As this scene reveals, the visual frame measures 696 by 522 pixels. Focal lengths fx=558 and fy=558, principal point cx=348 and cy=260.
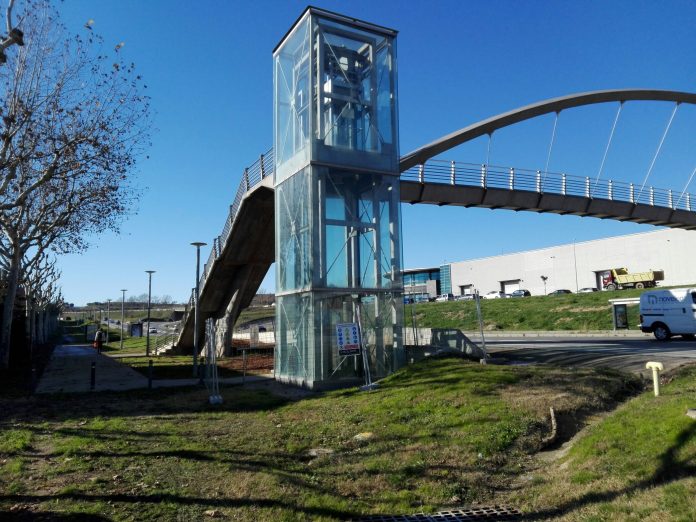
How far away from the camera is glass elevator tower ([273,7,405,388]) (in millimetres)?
16812

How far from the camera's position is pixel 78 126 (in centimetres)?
1955

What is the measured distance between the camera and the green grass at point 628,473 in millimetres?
5074

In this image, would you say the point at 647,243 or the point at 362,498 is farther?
the point at 647,243

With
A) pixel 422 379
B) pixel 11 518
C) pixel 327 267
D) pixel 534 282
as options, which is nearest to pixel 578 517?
pixel 11 518

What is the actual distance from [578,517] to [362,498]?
7.63 ft

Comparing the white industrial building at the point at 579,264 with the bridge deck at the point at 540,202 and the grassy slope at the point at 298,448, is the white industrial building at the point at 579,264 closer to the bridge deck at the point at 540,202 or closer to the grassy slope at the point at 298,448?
the bridge deck at the point at 540,202

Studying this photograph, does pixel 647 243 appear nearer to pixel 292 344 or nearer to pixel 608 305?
pixel 608 305

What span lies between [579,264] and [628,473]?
7771 centimetres

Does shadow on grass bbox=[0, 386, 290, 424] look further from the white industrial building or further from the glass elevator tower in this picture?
the white industrial building

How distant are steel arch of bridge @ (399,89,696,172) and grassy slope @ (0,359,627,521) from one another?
1078 centimetres

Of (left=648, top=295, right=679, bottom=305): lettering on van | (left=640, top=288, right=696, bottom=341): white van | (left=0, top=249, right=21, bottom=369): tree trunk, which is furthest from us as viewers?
(left=648, top=295, right=679, bottom=305): lettering on van

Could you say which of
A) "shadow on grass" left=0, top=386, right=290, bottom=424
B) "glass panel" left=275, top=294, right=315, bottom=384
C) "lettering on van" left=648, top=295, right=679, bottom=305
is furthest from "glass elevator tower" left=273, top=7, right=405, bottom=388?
"lettering on van" left=648, top=295, right=679, bottom=305

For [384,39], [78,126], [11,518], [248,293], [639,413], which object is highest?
[384,39]

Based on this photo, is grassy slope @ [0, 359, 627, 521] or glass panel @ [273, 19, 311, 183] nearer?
grassy slope @ [0, 359, 627, 521]
